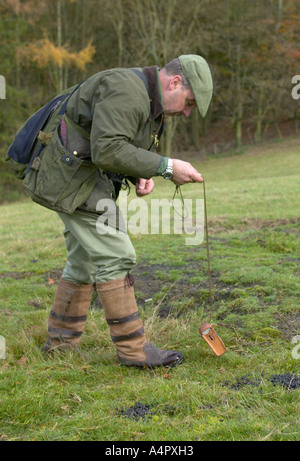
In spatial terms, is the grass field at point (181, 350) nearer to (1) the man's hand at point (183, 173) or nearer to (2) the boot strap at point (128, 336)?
(2) the boot strap at point (128, 336)

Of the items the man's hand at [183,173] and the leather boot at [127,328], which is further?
the leather boot at [127,328]

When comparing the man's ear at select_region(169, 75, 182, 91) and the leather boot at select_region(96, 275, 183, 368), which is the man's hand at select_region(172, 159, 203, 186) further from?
the leather boot at select_region(96, 275, 183, 368)

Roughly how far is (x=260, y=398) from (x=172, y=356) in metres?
0.93

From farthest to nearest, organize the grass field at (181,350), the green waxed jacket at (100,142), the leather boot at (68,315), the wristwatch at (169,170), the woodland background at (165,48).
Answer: the woodland background at (165,48), the leather boot at (68,315), the wristwatch at (169,170), the green waxed jacket at (100,142), the grass field at (181,350)

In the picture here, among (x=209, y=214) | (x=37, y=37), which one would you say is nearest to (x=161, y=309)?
(x=209, y=214)

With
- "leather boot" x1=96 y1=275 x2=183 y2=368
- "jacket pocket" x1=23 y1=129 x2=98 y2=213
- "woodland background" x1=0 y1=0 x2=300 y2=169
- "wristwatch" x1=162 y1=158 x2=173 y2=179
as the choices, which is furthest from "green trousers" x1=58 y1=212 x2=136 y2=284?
"woodland background" x1=0 y1=0 x2=300 y2=169

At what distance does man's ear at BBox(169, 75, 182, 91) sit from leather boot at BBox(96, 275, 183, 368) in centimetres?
148

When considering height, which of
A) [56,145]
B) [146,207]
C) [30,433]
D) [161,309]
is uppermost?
[56,145]

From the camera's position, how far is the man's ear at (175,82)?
402 centimetres

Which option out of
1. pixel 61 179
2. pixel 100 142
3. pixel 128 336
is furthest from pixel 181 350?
pixel 100 142

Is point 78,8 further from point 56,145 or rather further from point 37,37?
point 56,145

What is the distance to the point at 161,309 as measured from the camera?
5.36 metres

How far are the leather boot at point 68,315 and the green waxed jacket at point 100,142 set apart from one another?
2.66 feet

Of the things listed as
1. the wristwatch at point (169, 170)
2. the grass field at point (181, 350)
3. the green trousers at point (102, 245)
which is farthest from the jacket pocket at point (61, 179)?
the grass field at point (181, 350)
